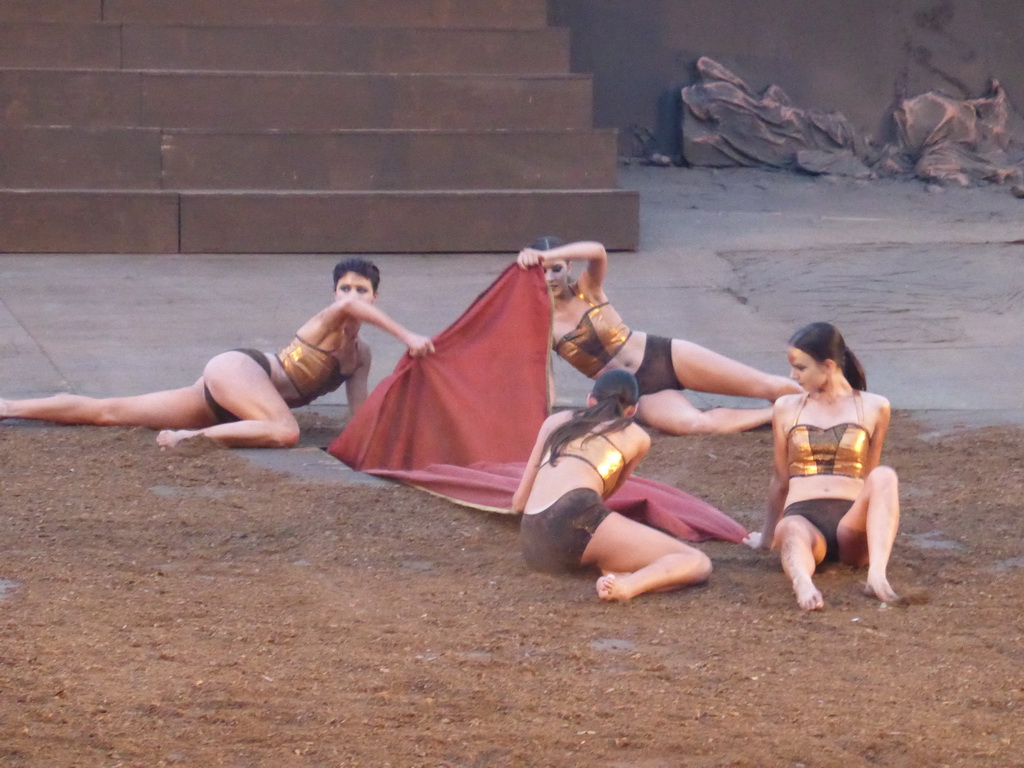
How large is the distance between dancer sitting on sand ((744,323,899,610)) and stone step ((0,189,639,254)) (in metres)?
6.45

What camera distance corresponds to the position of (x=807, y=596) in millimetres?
4695

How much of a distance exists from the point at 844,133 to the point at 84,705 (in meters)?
12.2

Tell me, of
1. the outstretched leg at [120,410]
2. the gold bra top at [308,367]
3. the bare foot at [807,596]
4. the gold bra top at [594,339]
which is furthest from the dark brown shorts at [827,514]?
the outstretched leg at [120,410]

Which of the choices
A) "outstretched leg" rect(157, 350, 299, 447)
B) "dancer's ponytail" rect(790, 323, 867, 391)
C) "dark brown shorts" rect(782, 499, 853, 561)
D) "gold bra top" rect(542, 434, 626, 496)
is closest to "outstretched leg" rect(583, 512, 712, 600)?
"gold bra top" rect(542, 434, 626, 496)

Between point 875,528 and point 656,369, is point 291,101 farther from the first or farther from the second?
point 875,528

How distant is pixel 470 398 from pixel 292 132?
214 inches

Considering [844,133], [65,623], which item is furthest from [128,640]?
[844,133]

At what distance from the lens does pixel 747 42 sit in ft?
48.2

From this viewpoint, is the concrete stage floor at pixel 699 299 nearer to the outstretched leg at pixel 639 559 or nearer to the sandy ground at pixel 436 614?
the sandy ground at pixel 436 614

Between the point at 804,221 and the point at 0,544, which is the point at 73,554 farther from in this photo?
the point at 804,221

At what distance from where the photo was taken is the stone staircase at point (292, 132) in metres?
11.4

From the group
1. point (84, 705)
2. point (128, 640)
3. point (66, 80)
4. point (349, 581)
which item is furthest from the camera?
point (66, 80)

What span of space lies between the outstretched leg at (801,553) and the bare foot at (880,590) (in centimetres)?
19

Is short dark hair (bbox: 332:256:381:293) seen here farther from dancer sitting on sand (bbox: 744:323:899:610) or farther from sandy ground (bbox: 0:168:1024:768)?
dancer sitting on sand (bbox: 744:323:899:610)
